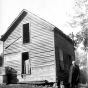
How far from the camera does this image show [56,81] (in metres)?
15.1

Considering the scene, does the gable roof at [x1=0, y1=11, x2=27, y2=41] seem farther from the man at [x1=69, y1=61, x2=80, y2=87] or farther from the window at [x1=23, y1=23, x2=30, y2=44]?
the man at [x1=69, y1=61, x2=80, y2=87]

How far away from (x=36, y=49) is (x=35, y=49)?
120 mm

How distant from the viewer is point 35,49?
17062 millimetres

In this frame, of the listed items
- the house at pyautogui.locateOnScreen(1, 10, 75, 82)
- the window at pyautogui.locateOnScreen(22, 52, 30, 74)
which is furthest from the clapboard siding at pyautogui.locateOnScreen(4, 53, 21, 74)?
the window at pyautogui.locateOnScreen(22, 52, 30, 74)

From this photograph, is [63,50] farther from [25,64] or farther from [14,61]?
[14,61]

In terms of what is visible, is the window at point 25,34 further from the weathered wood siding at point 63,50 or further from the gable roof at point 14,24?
the weathered wood siding at point 63,50

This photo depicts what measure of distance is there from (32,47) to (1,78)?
440 cm

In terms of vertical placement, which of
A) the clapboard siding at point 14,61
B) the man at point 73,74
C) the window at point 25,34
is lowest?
the man at point 73,74

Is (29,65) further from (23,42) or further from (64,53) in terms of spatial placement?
(64,53)

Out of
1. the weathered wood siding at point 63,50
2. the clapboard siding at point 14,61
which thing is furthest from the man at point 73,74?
the clapboard siding at point 14,61

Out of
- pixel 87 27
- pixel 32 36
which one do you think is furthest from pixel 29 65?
pixel 87 27

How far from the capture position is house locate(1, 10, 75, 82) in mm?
15953

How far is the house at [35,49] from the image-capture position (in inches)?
628

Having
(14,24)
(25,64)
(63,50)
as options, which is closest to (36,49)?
(25,64)
